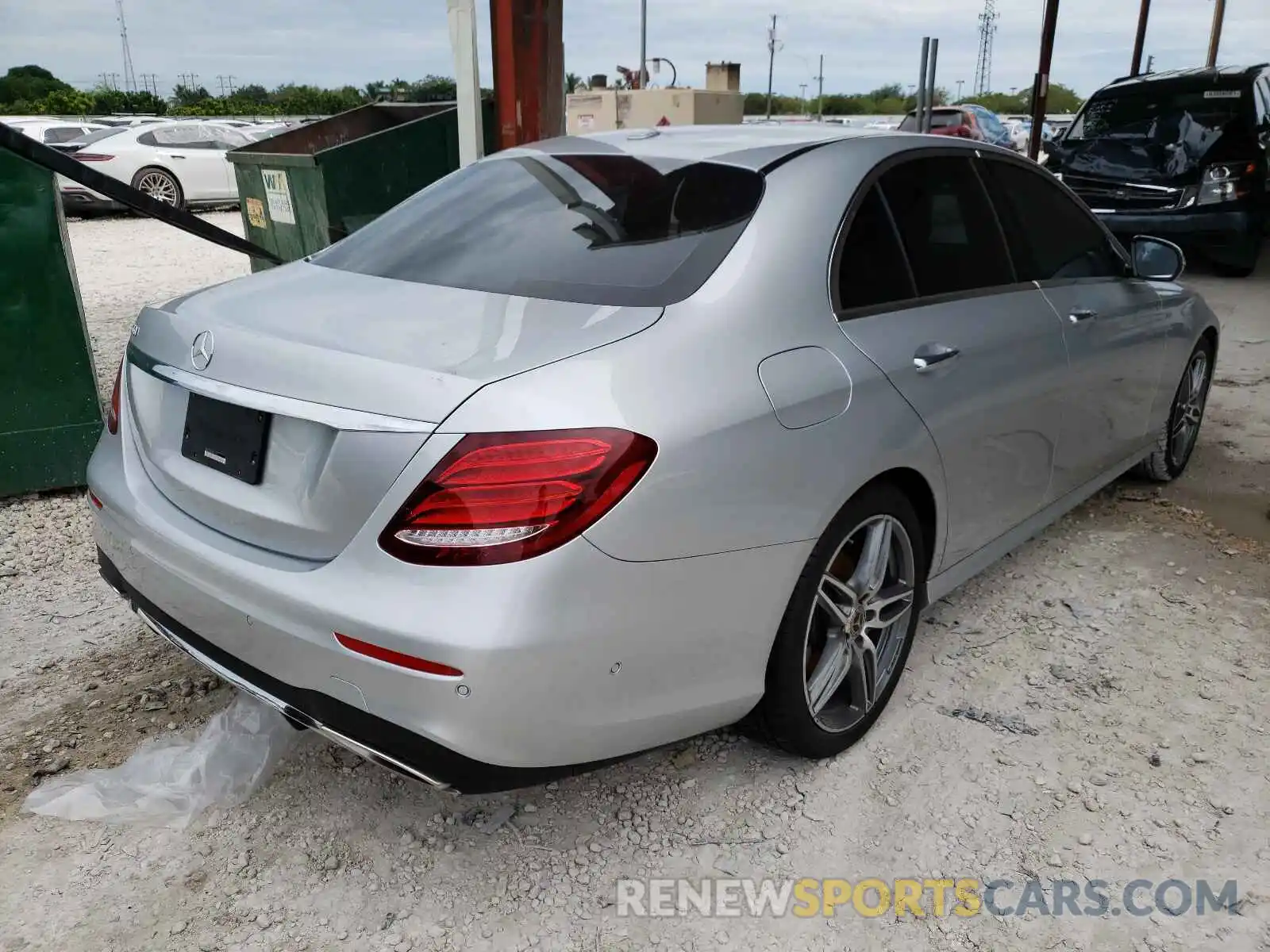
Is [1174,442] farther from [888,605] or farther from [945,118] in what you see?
[945,118]

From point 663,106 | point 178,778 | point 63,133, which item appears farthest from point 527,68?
point 63,133

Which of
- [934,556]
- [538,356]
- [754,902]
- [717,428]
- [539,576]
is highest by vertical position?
[538,356]

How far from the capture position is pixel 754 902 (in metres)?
2.20

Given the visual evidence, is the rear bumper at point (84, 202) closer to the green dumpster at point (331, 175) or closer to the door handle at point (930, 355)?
the green dumpster at point (331, 175)

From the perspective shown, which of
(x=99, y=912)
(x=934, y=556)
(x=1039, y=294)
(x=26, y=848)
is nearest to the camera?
(x=99, y=912)

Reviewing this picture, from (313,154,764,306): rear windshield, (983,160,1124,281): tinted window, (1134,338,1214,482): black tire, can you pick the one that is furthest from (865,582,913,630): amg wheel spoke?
(1134,338,1214,482): black tire

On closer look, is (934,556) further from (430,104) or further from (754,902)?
(430,104)

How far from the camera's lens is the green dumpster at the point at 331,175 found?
6.21 m

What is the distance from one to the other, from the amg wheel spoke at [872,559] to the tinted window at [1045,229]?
1.11 m

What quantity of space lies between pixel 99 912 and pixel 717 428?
1.61 metres

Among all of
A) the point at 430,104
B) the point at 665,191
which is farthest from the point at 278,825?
the point at 430,104

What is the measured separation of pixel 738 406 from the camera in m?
2.03

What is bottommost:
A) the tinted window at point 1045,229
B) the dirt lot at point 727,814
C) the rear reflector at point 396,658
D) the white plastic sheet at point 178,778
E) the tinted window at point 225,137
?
the dirt lot at point 727,814

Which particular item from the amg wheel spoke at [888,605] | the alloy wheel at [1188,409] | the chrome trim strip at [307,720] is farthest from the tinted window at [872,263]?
the alloy wheel at [1188,409]
